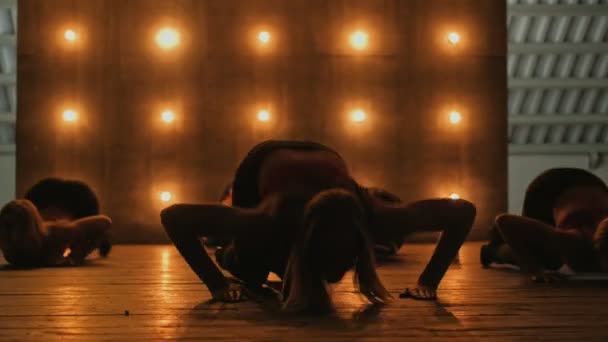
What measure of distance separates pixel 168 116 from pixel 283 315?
3.82 m

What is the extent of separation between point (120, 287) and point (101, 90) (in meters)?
3.24

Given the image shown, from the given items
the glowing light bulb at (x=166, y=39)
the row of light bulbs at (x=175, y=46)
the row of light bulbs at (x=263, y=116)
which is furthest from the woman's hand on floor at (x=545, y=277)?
the glowing light bulb at (x=166, y=39)

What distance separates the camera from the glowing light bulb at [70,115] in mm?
5410

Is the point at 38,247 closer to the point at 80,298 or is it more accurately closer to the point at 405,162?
the point at 80,298

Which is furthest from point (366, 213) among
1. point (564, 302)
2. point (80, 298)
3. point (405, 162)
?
point (405, 162)

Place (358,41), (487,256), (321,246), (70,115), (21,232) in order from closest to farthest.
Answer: (321,246)
(21,232)
(487,256)
(70,115)
(358,41)

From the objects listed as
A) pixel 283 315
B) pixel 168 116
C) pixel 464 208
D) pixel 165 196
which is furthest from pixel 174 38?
pixel 283 315

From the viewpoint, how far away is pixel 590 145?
10250mm

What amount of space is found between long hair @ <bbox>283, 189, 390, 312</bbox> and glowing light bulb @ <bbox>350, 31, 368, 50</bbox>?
388cm

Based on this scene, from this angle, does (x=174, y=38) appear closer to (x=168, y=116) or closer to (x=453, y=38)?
(x=168, y=116)

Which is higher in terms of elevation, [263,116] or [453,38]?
[453,38]

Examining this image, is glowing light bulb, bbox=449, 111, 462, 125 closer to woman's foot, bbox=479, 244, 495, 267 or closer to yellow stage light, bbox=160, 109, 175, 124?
yellow stage light, bbox=160, 109, 175, 124

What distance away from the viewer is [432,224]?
2.07 m

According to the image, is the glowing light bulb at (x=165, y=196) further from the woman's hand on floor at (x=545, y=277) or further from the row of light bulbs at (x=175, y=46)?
the woman's hand on floor at (x=545, y=277)
